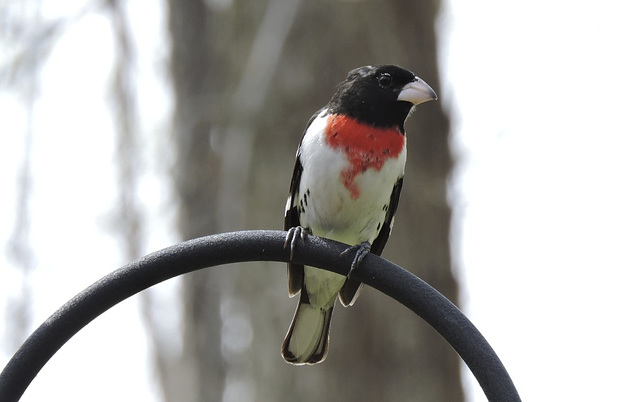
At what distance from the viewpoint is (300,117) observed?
5.84 meters

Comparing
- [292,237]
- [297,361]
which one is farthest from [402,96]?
[292,237]

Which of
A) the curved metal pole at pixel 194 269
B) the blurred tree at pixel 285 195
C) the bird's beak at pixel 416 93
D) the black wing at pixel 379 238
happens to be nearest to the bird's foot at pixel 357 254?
the curved metal pole at pixel 194 269

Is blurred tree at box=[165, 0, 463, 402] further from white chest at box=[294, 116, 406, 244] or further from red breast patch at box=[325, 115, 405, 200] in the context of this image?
red breast patch at box=[325, 115, 405, 200]

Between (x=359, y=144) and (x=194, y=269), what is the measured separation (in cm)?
145

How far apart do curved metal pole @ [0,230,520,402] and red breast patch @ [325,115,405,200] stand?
1130mm

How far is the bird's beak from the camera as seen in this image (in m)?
3.94

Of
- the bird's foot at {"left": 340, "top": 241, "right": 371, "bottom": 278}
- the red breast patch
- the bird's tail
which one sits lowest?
the bird's tail

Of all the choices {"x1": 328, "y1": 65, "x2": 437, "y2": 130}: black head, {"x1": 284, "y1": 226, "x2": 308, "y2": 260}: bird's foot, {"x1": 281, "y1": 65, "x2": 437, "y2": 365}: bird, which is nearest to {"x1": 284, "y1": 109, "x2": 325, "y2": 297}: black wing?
{"x1": 281, "y1": 65, "x2": 437, "y2": 365}: bird

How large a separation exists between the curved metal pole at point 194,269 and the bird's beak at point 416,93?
58.5 inches

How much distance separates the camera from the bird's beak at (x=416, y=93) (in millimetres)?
3943

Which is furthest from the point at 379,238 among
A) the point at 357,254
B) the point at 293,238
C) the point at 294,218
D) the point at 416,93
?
the point at 293,238

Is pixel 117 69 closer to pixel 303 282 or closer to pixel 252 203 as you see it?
pixel 252 203

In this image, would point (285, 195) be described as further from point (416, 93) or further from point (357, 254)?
point (357, 254)

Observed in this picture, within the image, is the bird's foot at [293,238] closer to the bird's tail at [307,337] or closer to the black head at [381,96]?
the bird's tail at [307,337]
